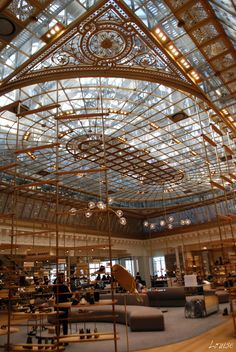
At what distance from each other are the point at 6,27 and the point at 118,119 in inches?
238

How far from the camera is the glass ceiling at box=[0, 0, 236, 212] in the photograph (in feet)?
24.0

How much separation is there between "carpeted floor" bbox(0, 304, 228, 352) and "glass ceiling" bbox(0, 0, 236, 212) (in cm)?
382

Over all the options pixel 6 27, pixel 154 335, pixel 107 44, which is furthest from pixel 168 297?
pixel 6 27

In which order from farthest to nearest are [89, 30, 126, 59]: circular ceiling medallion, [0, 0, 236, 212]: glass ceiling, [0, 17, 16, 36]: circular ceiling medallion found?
[89, 30, 126, 59]: circular ceiling medallion, [0, 0, 236, 212]: glass ceiling, [0, 17, 16, 36]: circular ceiling medallion

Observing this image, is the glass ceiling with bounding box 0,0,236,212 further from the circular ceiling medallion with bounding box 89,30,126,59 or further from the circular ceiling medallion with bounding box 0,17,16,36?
the circular ceiling medallion with bounding box 89,30,126,59

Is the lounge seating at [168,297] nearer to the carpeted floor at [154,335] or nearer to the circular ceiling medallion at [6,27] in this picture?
the carpeted floor at [154,335]

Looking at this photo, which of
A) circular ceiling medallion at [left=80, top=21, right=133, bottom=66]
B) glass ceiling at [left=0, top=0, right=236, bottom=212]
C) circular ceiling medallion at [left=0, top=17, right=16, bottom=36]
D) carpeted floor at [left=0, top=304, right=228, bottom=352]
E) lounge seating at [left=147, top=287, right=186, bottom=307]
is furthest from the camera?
lounge seating at [left=147, top=287, right=186, bottom=307]

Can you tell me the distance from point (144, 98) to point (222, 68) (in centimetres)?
304

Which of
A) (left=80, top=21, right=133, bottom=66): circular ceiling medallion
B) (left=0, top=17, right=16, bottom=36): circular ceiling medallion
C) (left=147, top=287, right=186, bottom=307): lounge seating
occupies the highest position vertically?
(left=80, top=21, right=133, bottom=66): circular ceiling medallion

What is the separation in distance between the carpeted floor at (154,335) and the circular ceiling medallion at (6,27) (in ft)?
23.8

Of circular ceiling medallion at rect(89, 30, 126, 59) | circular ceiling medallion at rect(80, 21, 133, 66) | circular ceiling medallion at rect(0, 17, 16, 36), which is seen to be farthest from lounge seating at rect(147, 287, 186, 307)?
circular ceiling medallion at rect(0, 17, 16, 36)

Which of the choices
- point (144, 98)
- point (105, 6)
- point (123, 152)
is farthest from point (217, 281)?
point (105, 6)

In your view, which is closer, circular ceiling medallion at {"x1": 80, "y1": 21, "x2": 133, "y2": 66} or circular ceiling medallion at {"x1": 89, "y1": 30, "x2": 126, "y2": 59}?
circular ceiling medallion at {"x1": 80, "y1": 21, "x2": 133, "y2": 66}

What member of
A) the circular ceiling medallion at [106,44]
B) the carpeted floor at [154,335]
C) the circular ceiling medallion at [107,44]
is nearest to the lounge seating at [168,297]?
the carpeted floor at [154,335]
